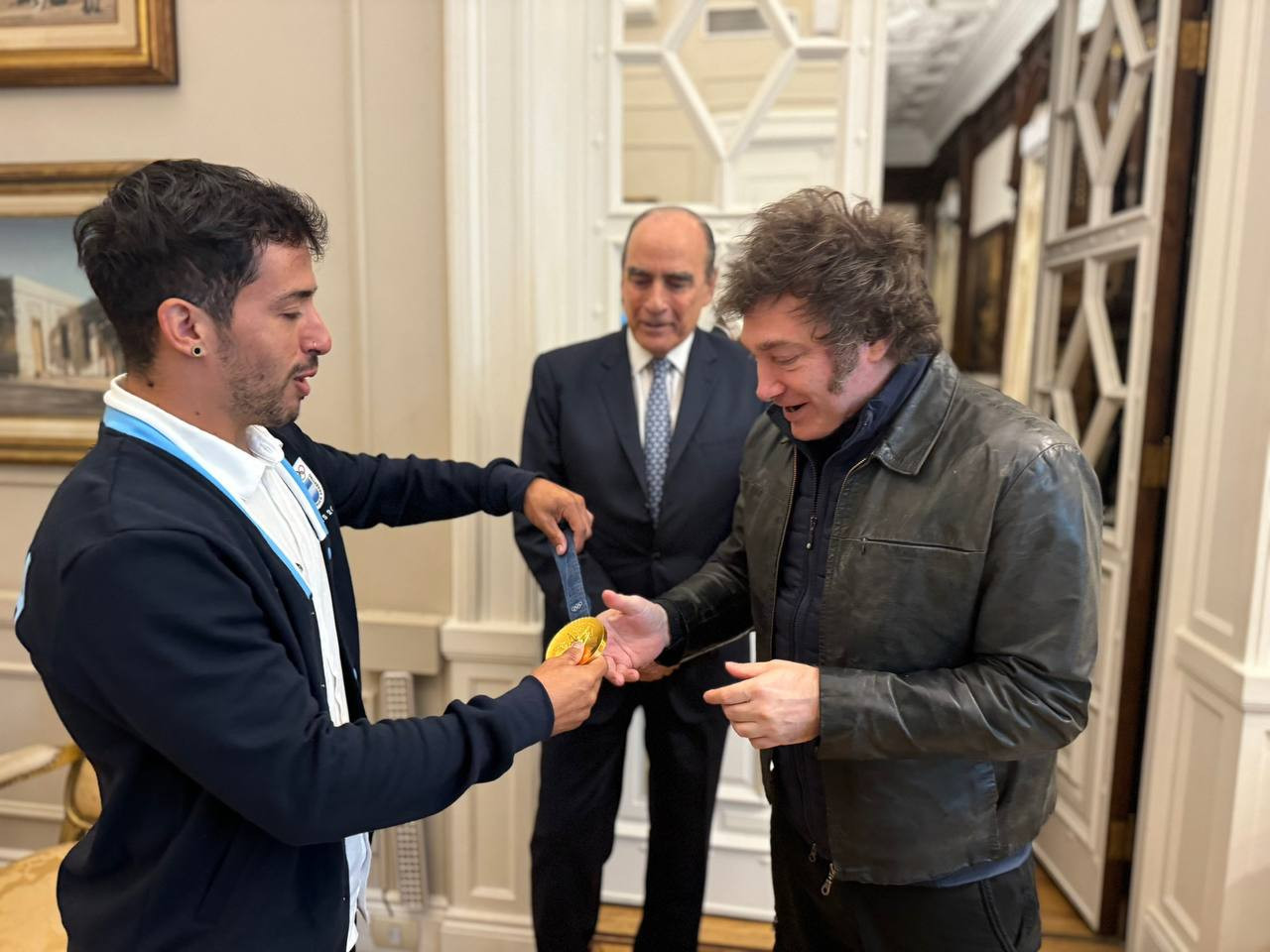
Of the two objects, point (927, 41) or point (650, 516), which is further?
point (927, 41)

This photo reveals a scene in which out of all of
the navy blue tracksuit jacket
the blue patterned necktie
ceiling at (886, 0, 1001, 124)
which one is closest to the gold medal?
the navy blue tracksuit jacket

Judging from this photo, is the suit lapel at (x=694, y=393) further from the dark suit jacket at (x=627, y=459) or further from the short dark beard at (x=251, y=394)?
the short dark beard at (x=251, y=394)

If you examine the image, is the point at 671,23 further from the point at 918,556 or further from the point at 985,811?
the point at 985,811

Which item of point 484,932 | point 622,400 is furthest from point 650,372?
point 484,932

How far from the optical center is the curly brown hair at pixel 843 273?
120 cm

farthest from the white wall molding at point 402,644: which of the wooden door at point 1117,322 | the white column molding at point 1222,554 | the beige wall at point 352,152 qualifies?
the white column molding at point 1222,554

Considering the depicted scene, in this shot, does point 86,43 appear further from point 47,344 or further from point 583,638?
point 583,638

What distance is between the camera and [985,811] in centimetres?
125

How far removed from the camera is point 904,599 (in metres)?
1.22

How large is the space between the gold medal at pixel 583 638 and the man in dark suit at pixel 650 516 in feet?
1.95

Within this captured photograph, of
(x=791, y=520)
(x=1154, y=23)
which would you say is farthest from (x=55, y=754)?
(x=1154, y=23)

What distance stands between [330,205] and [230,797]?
1856mm

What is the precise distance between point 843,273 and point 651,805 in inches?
61.3

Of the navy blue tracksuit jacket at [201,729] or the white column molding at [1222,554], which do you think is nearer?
the navy blue tracksuit jacket at [201,729]
